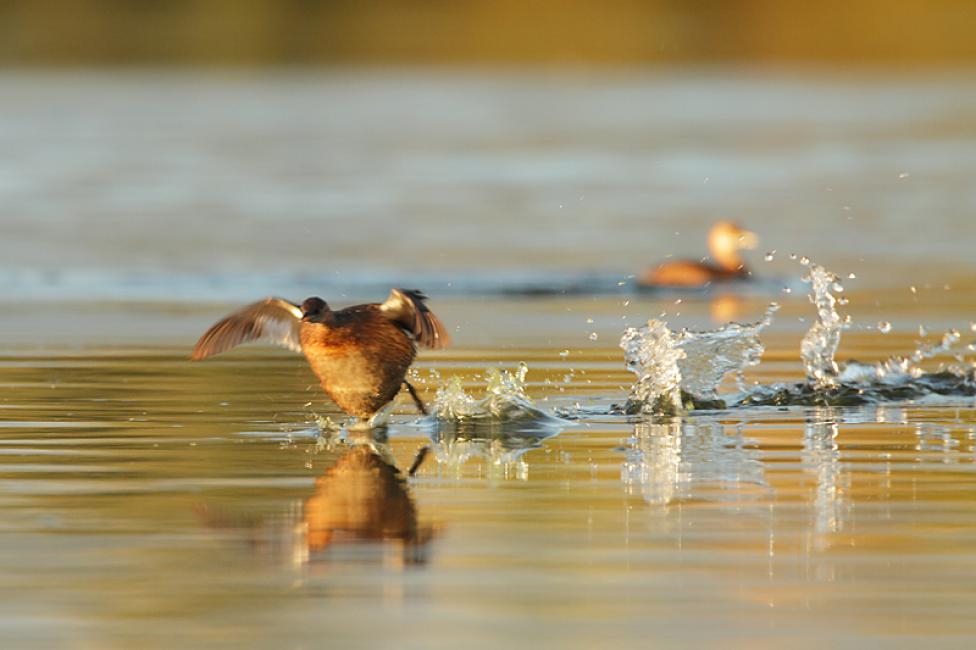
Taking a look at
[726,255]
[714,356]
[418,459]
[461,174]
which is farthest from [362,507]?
[461,174]

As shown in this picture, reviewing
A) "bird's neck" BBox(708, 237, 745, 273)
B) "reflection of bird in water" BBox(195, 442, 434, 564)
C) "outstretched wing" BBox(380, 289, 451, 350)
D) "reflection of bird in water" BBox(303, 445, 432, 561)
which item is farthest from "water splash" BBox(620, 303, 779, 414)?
"bird's neck" BBox(708, 237, 745, 273)

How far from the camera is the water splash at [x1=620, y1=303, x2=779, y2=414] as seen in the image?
12.3 meters

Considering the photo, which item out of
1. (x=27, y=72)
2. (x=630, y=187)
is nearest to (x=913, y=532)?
(x=630, y=187)

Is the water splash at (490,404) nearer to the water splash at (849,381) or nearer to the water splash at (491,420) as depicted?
the water splash at (491,420)

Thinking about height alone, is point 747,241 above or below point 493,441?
above

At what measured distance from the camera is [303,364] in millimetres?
14789

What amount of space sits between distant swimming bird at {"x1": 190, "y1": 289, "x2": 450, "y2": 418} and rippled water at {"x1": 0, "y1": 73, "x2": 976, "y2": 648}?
0.26m

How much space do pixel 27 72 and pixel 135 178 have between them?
58.7m

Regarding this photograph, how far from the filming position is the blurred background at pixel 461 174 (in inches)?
920

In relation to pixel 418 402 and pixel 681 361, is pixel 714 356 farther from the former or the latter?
pixel 418 402

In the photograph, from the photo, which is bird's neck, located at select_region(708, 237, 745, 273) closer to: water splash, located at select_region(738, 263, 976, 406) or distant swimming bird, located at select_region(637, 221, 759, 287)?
distant swimming bird, located at select_region(637, 221, 759, 287)

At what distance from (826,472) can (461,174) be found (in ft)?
87.8

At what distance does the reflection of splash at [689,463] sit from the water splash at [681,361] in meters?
0.51

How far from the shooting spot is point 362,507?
909 centimetres
